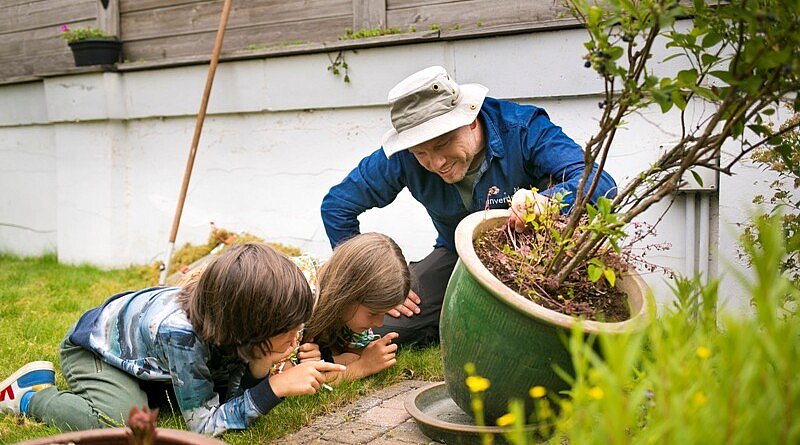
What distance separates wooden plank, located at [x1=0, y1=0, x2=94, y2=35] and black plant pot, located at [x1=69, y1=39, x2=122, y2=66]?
1.76 feet

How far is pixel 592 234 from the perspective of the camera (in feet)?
7.28

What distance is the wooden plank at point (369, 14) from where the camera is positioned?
503 centimetres

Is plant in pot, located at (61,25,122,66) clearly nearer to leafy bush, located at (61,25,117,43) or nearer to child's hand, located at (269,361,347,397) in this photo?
leafy bush, located at (61,25,117,43)

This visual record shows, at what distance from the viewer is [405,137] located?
3.06m

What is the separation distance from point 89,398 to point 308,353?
0.80 metres

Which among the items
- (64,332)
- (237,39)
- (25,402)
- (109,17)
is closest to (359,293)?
(25,402)

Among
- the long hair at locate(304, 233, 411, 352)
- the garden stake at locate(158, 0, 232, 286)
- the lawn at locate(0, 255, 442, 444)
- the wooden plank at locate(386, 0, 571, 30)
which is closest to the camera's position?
the lawn at locate(0, 255, 442, 444)

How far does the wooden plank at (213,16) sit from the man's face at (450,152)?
2.34 meters

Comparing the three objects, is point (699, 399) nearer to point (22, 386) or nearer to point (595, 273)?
point (595, 273)

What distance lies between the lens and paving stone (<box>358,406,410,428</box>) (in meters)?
2.75

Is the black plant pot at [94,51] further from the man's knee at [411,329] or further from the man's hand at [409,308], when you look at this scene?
the man's hand at [409,308]

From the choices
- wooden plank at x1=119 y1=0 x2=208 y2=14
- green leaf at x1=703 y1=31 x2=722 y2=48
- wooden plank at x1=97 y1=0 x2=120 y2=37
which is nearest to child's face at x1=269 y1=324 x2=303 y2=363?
green leaf at x1=703 y1=31 x2=722 y2=48

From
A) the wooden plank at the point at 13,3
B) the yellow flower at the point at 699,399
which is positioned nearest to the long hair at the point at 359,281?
the yellow flower at the point at 699,399

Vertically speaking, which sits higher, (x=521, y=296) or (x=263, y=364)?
(x=521, y=296)
